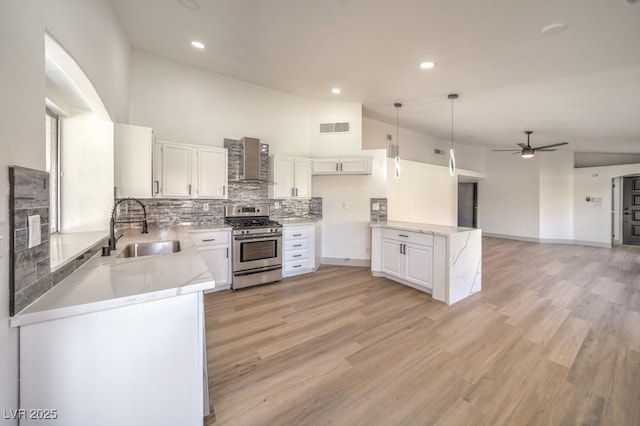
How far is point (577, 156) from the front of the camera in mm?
8148

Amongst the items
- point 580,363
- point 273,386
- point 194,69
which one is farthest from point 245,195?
point 580,363

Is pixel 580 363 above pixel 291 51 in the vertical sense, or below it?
below

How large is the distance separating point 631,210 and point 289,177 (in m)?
10.2

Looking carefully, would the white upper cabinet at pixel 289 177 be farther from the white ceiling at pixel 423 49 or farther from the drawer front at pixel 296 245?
the white ceiling at pixel 423 49

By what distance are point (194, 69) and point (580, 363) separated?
5.67m

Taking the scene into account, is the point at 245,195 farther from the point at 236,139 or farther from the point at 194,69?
the point at 194,69

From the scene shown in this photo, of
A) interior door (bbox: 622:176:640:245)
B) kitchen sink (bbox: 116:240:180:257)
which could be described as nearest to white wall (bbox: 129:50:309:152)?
kitchen sink (bbox: 116:240:180:257)

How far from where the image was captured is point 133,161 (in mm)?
2912

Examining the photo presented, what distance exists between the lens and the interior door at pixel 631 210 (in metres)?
7.56

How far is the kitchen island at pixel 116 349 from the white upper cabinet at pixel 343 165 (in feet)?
12.3

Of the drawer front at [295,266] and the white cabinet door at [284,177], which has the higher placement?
the white cabinet door at [284,177]

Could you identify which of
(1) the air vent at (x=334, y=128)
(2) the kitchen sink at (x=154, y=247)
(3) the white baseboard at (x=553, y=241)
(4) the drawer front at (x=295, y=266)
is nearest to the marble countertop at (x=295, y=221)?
(4) the drawer front at (x=295, y=266)

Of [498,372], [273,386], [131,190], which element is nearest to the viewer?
[273,386]

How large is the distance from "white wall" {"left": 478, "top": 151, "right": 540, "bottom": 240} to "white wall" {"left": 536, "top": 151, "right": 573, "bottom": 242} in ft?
0.56
